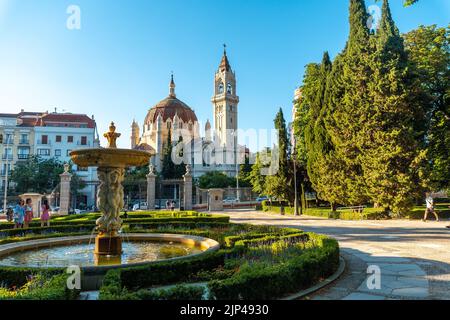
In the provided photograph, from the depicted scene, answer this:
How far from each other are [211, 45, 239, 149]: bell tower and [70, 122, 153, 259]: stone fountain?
3160 inches

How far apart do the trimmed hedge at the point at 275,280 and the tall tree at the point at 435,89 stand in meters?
17.3

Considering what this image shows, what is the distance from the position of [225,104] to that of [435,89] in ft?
224

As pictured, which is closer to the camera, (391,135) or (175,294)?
(175,294)

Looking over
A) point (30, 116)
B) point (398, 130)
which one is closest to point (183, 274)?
point (398, 130)

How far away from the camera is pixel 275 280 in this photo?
18.6ft

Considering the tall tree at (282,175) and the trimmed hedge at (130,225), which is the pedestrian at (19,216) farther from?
the tall tree at (282,175)

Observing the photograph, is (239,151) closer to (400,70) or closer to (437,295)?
(400,70)

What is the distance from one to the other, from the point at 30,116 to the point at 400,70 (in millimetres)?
63235

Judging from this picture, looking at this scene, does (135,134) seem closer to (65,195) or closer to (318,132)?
(65,195)

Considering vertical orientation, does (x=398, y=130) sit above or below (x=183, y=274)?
above

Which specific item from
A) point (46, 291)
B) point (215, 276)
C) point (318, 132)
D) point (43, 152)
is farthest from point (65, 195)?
point (43, 152)

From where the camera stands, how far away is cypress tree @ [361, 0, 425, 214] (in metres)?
20.4

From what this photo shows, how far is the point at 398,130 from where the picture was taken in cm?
2091
